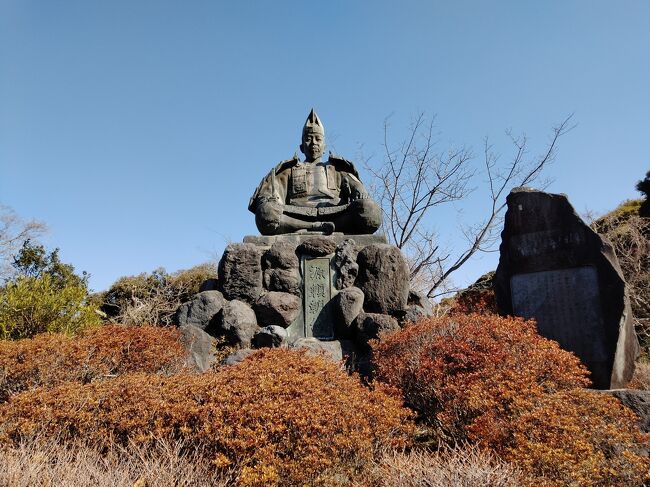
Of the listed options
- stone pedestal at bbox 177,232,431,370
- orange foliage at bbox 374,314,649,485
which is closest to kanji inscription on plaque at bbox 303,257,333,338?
stone pedestal at bbox 177,232,431,370

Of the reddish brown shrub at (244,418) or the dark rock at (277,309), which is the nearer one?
the reddish brown shrub at (244,418)

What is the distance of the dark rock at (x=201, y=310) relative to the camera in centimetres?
609

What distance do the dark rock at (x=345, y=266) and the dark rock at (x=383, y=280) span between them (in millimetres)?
106

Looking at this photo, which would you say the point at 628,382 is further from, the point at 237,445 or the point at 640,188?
the point at 640,188

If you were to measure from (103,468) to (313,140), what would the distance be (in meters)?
6.76

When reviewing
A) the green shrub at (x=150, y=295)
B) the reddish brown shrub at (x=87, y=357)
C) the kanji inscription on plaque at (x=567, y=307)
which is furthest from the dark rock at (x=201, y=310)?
the green shrub at (x=150, y=295)

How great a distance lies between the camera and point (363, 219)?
708 centimetres

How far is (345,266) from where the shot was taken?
6.55 m

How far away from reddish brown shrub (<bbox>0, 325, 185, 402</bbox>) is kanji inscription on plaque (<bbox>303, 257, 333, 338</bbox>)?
180 centimetres

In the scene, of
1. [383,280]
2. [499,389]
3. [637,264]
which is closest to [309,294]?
[383,280]

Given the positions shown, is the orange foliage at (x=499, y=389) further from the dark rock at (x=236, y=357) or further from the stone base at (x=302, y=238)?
the stone base at (x=302, y=238)

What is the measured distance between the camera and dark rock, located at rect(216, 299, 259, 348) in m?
5.86

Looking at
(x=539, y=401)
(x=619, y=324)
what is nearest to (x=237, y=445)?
(x=539, y=401)

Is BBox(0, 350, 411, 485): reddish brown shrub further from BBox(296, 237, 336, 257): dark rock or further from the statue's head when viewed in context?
the statue's head
